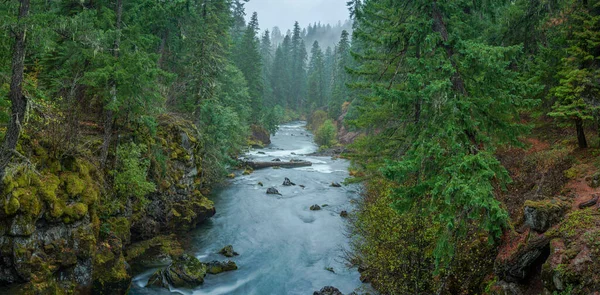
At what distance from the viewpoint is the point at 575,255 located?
22.4ft

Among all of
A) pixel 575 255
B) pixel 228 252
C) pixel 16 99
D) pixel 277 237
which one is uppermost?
pixel 16 99

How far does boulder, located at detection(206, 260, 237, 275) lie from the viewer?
14.9 metres

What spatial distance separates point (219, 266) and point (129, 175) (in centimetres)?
564

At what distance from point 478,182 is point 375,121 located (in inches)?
301

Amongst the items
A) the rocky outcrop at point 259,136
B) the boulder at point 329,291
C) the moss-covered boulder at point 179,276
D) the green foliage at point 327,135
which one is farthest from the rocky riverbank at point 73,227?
the green foliage at point 327,135

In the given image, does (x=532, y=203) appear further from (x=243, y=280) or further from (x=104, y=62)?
(x=104, y=62)

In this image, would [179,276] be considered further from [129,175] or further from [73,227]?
[129,175]

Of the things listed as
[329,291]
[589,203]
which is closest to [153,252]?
[329,291]

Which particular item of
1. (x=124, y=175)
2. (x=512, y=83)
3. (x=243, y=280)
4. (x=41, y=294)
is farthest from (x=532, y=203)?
(x=124, y=175)

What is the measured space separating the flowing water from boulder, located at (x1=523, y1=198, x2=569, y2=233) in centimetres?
732

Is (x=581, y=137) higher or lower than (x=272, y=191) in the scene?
higher

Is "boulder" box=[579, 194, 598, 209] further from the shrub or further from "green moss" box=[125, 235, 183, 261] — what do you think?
the shrub

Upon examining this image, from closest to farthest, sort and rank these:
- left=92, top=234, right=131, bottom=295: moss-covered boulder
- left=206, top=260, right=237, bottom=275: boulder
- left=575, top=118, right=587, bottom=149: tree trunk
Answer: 1. left=575, top=118, right=587, bottom=149: tree trunk
2. left=92, top=234, right=131, bottom=295: moss-covered boulder
3. left=206, top=260, right=237, bottom=275: boulder

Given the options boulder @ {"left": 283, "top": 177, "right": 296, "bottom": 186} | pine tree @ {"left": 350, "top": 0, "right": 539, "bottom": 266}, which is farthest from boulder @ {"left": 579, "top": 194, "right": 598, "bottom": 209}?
boulder @ {"left": 283, "top": 177, "right": 296, "bottom": 186}
